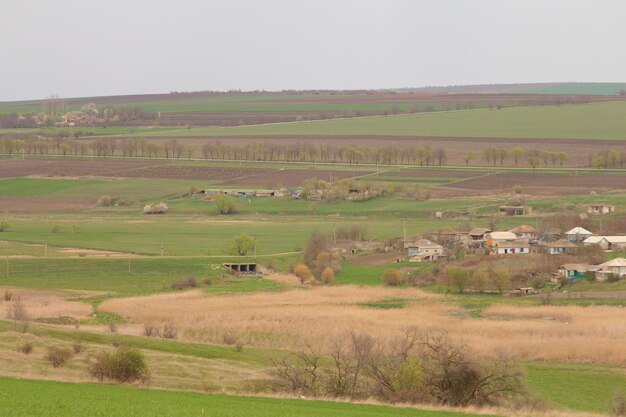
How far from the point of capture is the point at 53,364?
1303 inches

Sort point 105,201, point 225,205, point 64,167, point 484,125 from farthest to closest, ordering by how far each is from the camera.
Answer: point 484,125
point 64,167
point 105,201
point 225,205

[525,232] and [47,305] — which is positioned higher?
[525,232]

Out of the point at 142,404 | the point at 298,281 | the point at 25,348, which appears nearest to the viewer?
the point at 142,404

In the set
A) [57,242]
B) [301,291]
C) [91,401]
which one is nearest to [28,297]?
[301,291]

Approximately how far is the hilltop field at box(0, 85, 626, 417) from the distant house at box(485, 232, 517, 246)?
2.05m

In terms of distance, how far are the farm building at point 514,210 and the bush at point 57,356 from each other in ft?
189

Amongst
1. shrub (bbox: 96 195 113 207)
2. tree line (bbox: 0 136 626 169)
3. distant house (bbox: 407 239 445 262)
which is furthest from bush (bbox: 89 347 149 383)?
tree line (bbox: 0 136 626 169)

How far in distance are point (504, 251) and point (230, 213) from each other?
32249 millimetres

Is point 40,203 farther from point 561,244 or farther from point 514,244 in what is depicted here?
point 561,244

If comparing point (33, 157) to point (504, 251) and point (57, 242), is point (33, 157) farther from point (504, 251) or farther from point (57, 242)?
point (504, 251)

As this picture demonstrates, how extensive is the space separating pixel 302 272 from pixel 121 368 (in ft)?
A: 113

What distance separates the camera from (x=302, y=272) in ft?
213

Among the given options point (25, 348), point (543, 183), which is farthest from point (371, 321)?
point (543, 183)

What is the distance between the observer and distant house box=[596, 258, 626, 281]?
6072 cm
